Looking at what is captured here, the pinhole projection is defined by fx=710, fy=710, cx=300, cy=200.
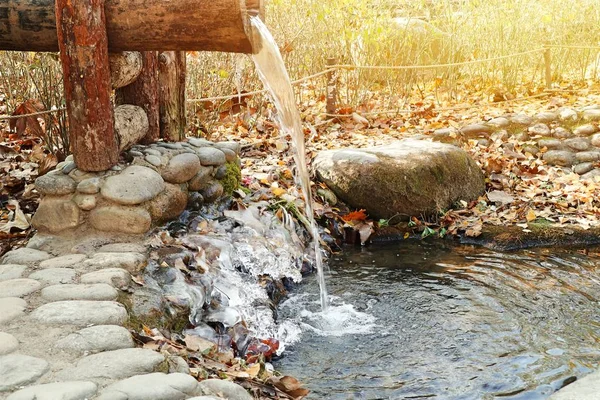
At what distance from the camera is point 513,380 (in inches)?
134

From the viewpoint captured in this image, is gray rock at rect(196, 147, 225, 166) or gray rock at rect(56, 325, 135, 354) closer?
gray rock at rect(56, 325, 135, 354)

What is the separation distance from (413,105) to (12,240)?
5505 millimetres

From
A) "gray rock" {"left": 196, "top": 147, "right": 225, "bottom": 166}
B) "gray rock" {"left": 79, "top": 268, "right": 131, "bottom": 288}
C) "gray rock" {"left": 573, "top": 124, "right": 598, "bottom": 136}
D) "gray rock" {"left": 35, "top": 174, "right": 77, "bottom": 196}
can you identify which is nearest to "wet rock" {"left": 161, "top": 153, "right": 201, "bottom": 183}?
"gray rock" {"left": 196, "top": 147, "right": 225, "bottom": 166}

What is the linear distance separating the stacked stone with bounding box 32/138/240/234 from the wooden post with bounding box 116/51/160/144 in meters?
0.29

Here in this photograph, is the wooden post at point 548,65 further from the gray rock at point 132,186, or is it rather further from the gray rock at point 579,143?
the gray rock at point 132,186

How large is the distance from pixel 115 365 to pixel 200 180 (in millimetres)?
2303

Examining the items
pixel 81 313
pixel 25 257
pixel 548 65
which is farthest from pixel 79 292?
pixel 548 65

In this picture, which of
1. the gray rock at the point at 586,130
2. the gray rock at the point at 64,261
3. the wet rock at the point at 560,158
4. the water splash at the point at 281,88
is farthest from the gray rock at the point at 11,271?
the gray rock at the point at 586,130

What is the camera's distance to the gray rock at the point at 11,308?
289 cm

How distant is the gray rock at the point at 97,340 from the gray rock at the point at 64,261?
2.82ft

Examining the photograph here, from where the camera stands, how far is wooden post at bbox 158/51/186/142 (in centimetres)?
477

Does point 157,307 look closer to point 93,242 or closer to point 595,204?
point 93,242

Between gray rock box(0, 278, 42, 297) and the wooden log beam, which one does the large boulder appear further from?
gray rock box(0, 278, 42, 297)

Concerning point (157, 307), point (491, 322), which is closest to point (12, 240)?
point (157, 307)
